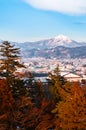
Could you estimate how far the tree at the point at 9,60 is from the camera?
4881 centimetres

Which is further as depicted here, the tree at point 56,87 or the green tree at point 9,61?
the tree at point 56,87

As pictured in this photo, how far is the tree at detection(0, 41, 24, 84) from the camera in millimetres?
48806

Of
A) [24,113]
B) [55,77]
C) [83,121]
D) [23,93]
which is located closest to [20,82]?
[23,93]

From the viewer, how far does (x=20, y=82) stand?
54.7m

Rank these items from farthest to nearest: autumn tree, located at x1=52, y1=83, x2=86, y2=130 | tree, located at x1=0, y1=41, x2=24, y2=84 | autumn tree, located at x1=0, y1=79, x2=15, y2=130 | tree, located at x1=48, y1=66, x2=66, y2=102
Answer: tree, located at x1=48, y1=66, x2=66, y2=102 < autumn tree, located at x1=52, y1=83, x2=86, y2=130 < tree, located at x1=0, y1=41, x2=24, y2=84 < autumn tree, located at x1=0, y1=79, x2=15, y2=130

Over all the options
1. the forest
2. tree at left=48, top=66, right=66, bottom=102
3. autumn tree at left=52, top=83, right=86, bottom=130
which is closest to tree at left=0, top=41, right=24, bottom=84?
the forest

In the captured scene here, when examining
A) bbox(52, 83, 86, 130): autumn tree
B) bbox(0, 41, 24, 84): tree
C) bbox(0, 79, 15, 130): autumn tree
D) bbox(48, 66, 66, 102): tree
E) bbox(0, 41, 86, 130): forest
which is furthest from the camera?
bbox(48, 66, 66, 102): tree

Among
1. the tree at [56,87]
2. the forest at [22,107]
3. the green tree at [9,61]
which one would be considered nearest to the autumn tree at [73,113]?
the forest at [22,107]

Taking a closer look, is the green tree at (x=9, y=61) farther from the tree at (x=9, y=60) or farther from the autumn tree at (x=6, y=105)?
the autumn tree at (x=6, y=105)

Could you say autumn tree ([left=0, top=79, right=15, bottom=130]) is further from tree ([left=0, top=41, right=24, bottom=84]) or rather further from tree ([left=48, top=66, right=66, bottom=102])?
tree ([left=48, top=66, right=66, bottom=102])

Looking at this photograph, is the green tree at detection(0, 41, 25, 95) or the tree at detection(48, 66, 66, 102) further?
the tree at detection(48, 66, 66, 102)

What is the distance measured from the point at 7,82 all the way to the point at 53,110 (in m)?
7.90

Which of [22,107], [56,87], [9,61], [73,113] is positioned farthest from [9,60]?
[56,87]

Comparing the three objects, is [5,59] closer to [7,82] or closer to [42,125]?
[7,82]
